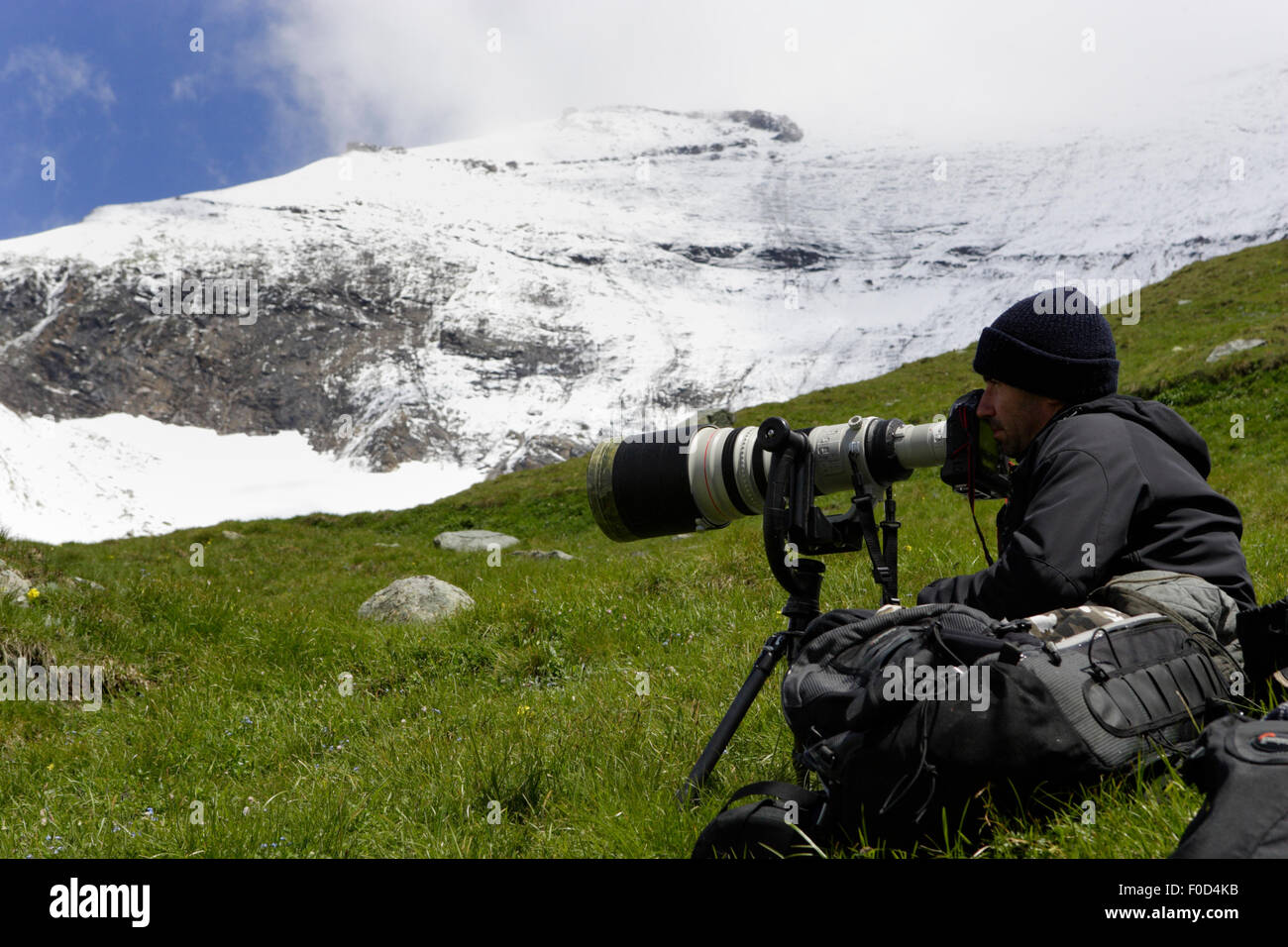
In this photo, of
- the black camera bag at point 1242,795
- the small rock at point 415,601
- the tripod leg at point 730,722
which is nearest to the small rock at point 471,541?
the small rock at point 415,601

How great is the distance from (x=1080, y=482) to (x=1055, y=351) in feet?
2.31

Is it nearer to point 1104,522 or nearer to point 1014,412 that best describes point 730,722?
point 1104,522

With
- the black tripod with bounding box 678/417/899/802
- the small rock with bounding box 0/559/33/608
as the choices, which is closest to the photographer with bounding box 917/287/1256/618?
the black tripod with bounding box 678/417/899/802

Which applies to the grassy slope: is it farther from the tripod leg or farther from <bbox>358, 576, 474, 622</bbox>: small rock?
<bbox>358, 576, 474, 622</bbox>: small rock

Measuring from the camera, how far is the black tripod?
356 centimetres

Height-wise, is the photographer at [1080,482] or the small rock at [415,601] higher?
the photographer at [1080,482]

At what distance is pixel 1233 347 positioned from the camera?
21.0 m

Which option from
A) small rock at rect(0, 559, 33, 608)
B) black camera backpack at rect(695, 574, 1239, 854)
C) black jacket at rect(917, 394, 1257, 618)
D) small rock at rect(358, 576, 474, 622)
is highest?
black jacket at rect(917, 394, 1257, 618)

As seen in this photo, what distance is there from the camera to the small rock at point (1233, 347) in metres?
20.7

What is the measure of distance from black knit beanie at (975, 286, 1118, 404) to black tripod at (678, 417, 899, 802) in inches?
28.6

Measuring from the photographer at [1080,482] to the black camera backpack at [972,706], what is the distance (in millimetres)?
214

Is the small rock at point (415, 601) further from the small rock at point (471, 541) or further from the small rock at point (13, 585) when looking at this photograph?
the small rock at point (471, 541)

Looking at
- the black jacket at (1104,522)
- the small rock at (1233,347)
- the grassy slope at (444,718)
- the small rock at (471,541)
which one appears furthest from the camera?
the small rock at (471,541)

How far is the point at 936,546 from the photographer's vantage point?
8.36m
